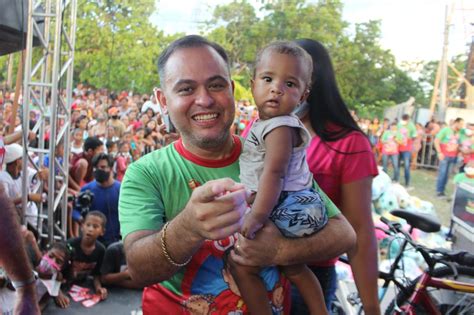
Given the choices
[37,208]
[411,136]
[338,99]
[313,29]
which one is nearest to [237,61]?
[313,29]

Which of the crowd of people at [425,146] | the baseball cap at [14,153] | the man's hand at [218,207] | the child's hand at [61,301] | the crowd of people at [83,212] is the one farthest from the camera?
the crowd of people at [425,146]

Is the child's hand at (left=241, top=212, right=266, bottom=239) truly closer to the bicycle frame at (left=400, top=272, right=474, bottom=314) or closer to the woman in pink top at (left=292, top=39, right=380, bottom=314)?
the woman in pink top at (left=292, top=39, right=380, bottom=314)

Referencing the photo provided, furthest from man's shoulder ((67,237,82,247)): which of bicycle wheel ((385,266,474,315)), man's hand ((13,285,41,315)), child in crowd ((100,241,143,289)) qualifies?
man's hand ((13,285,41,315))

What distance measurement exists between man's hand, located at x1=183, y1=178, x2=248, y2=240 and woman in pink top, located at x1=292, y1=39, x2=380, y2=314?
0.93 metres

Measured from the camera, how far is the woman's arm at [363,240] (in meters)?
1.91

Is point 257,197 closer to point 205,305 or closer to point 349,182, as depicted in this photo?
point 205,305

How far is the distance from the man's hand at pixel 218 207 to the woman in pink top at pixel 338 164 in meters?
0.93

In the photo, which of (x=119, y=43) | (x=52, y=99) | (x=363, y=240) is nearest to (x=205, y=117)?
(x=363, y=240)

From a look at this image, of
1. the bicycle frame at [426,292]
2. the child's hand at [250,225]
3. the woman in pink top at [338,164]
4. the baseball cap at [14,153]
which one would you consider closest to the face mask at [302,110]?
the woman in pink top at [338,164]

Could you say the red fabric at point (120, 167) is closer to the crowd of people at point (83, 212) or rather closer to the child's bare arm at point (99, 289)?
the crowd of people at point (83, 212)

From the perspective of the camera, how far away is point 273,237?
1.43 meters

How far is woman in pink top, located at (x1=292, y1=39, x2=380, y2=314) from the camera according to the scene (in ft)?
6.25

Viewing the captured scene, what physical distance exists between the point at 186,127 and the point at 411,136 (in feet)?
39.8

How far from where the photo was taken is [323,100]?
199cm
